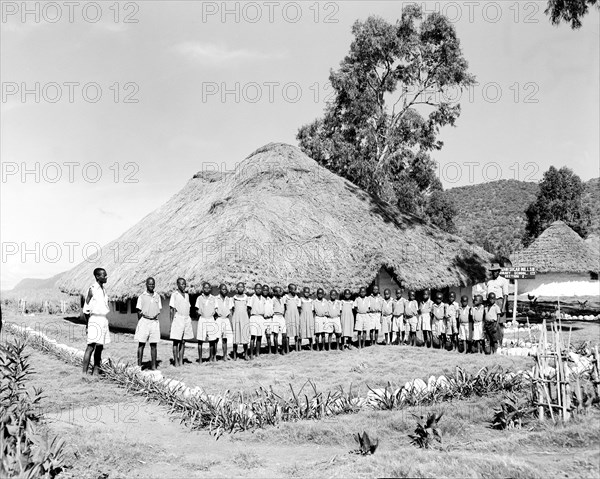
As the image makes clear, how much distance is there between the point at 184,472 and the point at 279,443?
109 centimetres

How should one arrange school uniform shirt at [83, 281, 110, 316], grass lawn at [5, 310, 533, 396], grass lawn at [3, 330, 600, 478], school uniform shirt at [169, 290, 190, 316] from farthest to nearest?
school uniform shirt at [169, 290, 190, 316] → school uniform shirt at [83, 281, 110, 316] → grass lawn at [5, 310, 533, 396] → grass lawn at [3, 330, 600, 478]

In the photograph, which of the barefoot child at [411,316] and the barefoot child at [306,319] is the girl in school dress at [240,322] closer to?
the barefoot child at [306,319]

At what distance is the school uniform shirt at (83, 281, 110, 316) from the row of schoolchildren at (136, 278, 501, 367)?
67 cm

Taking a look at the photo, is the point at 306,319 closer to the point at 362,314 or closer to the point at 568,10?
the point at 362,314

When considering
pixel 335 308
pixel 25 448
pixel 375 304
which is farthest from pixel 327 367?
pixel 25 448

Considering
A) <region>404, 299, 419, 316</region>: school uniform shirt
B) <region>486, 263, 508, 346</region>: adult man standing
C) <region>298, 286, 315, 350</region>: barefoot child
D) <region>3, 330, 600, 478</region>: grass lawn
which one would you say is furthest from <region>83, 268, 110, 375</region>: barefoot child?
<region>486, 263, 508, 346</region>: adult man standing

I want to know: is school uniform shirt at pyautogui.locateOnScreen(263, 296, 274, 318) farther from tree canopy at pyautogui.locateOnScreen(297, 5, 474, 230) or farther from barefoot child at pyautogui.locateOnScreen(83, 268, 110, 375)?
tree canopy at pyautogui.locateOnScreen(297, 5, 474, 230)

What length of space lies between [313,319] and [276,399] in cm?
499

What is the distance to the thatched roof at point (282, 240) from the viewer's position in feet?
41.9

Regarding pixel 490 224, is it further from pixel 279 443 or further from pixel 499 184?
pixel 279 443

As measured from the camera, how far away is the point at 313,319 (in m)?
11.6

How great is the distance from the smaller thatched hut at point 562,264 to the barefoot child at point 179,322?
76.1ft

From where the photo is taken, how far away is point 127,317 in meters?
17.0

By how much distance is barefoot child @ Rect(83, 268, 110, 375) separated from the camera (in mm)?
7957
